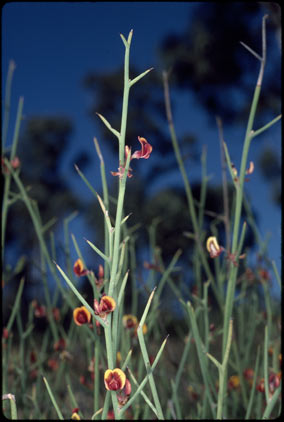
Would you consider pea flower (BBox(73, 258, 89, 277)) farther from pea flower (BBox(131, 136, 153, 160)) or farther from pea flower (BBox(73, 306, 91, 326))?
pea flower (BBox(131, 136, 153, 160))

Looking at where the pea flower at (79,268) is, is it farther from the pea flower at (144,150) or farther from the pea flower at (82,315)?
the pea flower at (144,150)

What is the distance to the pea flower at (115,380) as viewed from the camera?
0.46 m

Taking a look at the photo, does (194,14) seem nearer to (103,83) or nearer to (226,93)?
(226,93)

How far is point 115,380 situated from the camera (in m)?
0.46

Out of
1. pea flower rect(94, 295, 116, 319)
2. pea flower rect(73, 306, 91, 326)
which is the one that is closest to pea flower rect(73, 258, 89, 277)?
pea flower rect(73, 306, 91, 326)

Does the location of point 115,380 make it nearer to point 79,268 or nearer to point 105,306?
point 105,306

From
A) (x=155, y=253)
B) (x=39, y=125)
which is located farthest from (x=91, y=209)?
(x=155, y=253)

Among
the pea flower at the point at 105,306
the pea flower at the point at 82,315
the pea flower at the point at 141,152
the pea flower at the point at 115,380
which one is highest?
the pea flower at the point at 141,152

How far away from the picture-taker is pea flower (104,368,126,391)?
0.46 meters

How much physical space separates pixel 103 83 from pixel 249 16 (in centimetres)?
275

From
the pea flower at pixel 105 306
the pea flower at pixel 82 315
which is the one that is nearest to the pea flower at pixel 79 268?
the pea flower at pixel 82 315

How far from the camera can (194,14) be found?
Result: 7242mm

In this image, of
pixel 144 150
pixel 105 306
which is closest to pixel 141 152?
pixel 144 150

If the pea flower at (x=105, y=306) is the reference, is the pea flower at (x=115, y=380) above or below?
below
